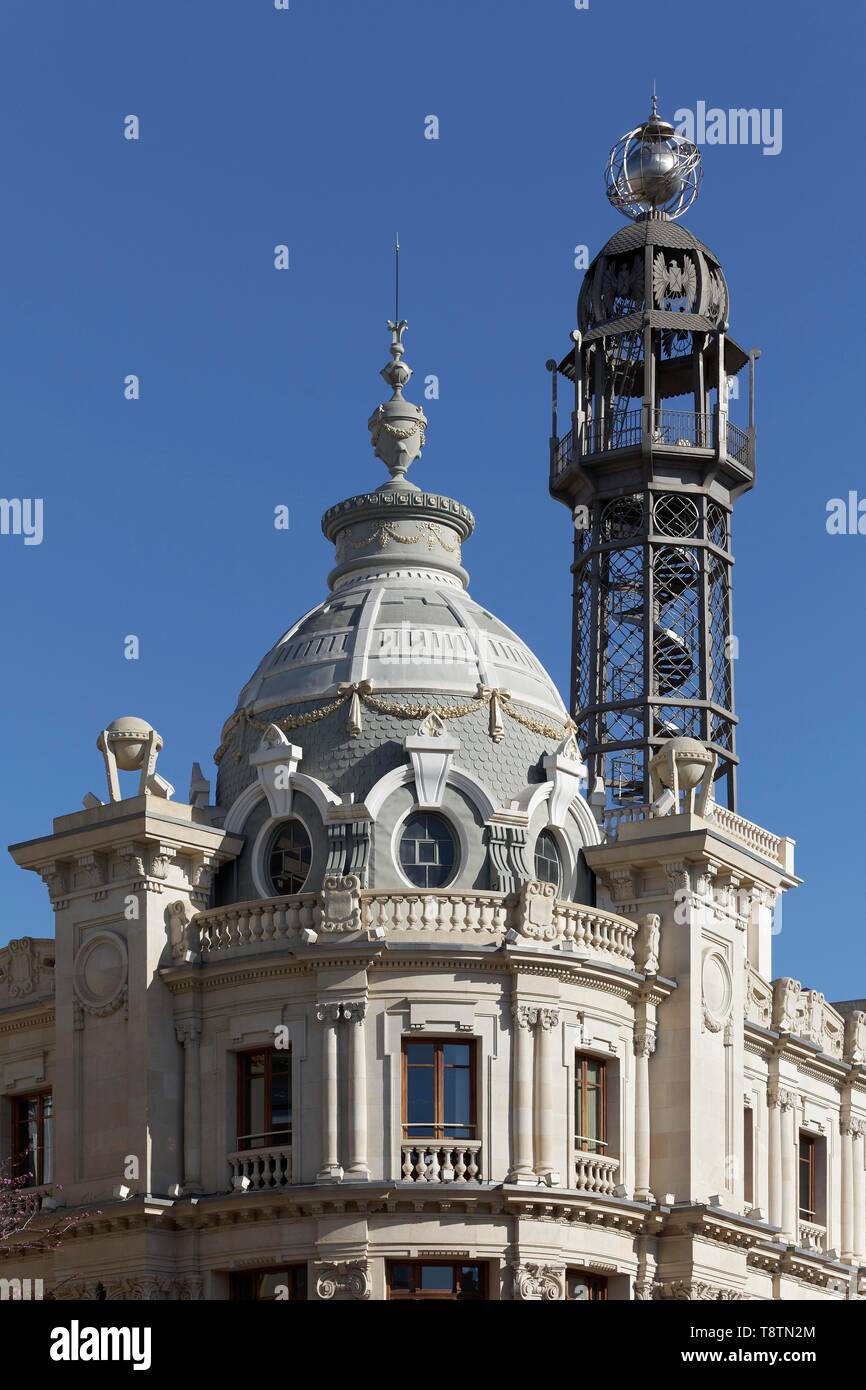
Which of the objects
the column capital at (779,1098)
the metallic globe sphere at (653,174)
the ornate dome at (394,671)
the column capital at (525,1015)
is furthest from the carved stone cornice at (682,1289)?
the metallic globe sphere at (653,174)

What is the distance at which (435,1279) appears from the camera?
189 feet

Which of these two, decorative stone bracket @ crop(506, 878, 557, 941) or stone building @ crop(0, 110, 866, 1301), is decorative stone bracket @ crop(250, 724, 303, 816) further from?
decorative stone bracket @ crop(506, 878, 557, 941)

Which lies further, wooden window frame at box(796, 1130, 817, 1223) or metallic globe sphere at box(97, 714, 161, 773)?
wooden window frame at box(796, 1130, 817, 1223)

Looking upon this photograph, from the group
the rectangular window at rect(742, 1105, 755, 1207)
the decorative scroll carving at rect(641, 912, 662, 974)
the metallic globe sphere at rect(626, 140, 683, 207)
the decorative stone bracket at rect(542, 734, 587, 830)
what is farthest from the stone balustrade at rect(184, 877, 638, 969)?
the metallic globe sphere at rect(626, 140, 683, 207)

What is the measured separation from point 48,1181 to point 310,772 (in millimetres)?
9959

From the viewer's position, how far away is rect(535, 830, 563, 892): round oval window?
62.6 metres

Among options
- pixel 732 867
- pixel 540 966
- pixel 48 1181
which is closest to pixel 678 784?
pixel 732 867

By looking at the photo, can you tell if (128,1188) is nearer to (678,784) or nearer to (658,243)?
(678,784)

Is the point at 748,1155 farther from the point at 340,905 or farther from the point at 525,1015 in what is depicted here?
the point at 340,905

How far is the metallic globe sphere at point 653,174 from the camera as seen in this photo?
9600 cm

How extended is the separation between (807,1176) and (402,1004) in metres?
15.8

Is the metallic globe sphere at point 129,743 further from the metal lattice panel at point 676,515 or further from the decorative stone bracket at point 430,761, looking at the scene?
the metal lattice panel at point 676,515

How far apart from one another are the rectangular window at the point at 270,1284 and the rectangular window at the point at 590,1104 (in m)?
6.02

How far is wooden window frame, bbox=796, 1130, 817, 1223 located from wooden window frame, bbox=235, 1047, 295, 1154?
15.0 meters
